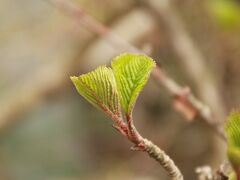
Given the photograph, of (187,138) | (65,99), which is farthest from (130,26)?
(65,99)

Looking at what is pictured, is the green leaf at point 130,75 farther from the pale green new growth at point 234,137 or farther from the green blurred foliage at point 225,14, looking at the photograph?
the green blurred foliage at point 225,14

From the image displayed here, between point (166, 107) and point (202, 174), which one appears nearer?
point (202, 174)

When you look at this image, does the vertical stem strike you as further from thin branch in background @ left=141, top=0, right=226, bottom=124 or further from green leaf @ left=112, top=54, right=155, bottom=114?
thin branch in background @ left=141, top=0, right=226, bottom=124

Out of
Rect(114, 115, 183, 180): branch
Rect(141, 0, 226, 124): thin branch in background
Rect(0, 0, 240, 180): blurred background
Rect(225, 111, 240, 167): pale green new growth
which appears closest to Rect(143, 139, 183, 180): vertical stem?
Rect(114, 115, 183, 180): branch

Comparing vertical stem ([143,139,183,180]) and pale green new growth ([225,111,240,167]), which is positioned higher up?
vertical stem ([143,139,183,180])

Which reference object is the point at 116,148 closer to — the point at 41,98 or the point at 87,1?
the point at 41,98

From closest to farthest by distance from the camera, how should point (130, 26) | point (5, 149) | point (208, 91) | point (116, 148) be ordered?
1. point (208, 91)
2. point (130, 26)
3. point (116, 148)
4. point (5, 149)
